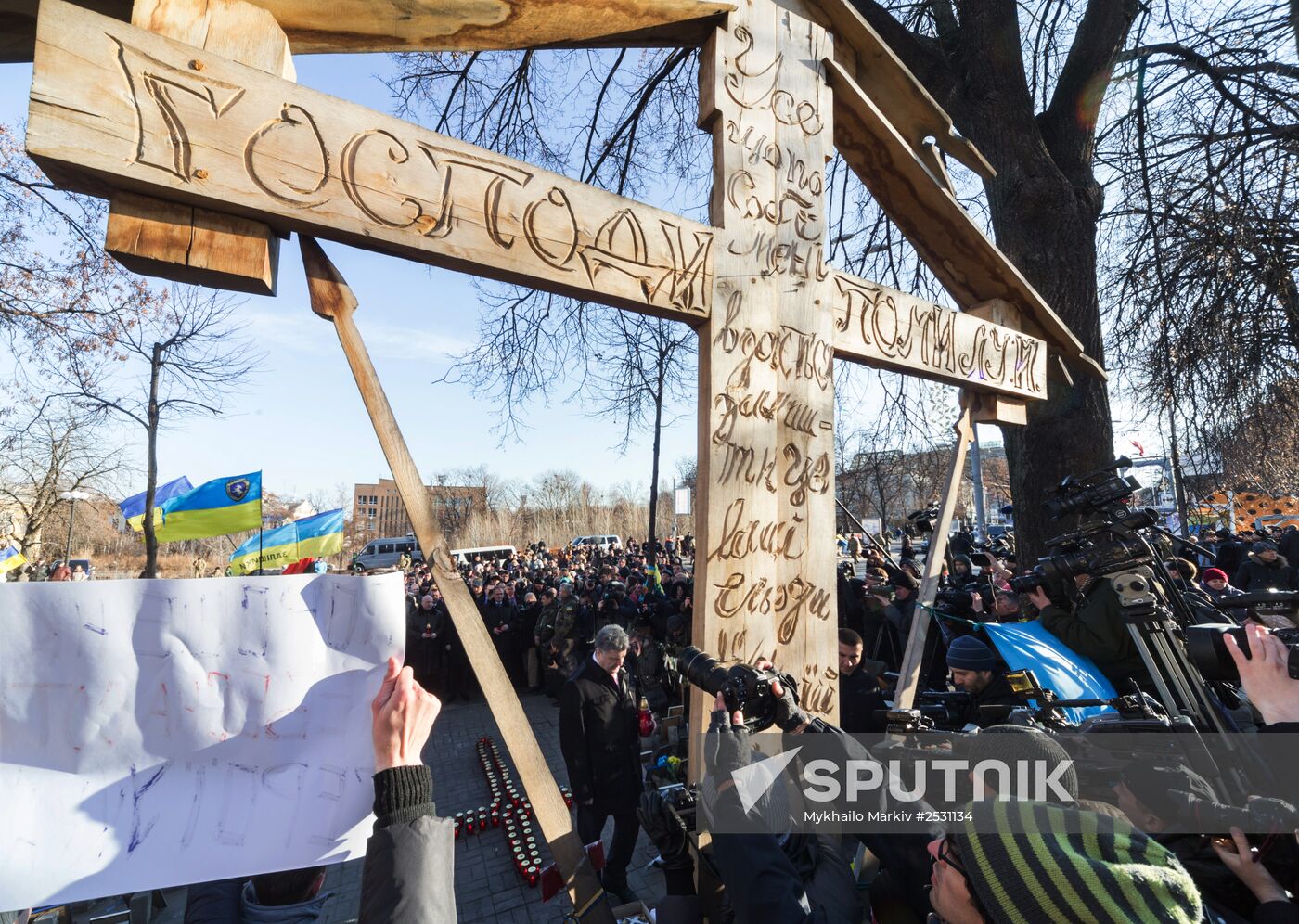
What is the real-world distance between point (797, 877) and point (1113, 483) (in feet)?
7.11

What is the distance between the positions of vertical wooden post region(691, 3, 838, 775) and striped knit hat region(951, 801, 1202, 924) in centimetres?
79

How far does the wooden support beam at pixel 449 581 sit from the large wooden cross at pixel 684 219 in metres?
0.04

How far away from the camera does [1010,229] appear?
5.04 m

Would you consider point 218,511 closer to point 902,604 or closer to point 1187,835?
point 902,604

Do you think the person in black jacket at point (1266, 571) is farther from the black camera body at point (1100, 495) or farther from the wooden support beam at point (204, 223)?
the wooden support beam at point (204, 223)

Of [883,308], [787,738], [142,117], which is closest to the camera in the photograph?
[142,117]

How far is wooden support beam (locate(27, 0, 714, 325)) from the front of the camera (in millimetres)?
1154

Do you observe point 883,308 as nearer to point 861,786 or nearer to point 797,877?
point 861,786

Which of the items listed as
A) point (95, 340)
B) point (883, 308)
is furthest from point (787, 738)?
point (95, 340)

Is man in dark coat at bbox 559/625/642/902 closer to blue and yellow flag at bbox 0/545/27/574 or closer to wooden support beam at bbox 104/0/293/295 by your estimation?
wooden support beam at bbox 104/0/293/295

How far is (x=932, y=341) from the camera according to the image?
2488 millimetres

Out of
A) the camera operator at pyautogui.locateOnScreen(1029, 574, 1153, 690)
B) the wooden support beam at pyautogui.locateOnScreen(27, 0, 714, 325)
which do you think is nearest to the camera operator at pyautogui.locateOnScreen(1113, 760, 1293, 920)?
the wooden support beam at pyautogui.locateOnScreen(27, 0, 714, 325)

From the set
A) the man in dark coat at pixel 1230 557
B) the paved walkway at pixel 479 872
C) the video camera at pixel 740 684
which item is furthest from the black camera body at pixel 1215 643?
the man in dark coat at pixel 1230 557

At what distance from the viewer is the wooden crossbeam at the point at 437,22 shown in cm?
145
